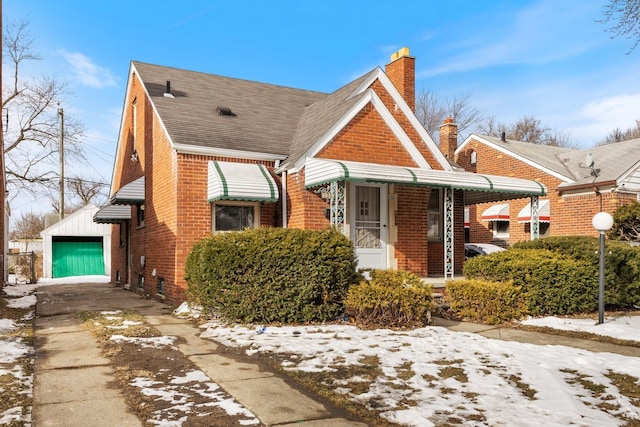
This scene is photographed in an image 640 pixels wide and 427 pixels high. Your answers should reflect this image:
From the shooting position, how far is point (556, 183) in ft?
63.6

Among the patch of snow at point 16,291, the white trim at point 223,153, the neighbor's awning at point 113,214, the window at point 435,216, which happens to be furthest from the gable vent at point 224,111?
the patch of snow at point 16,291

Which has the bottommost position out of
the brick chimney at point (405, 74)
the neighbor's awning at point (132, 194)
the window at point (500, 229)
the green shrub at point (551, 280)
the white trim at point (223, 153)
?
the green shrub at point (551, 280)

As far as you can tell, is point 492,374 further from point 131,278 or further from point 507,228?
point 507,228

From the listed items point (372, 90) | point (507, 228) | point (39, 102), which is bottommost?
point (507, 228)

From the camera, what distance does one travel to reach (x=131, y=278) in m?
16.2

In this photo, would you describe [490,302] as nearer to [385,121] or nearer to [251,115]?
[385,121]

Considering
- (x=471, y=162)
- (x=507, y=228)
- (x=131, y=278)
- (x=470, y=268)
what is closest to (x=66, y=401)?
(x=470, y=268)

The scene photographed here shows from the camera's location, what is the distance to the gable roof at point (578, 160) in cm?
1744

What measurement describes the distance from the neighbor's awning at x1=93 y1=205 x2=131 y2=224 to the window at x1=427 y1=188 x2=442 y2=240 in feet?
Result: 32.2

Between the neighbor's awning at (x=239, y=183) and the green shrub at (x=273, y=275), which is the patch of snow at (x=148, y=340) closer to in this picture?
the green shrub at (x=273, y=275)

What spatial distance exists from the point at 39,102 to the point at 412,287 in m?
30.9

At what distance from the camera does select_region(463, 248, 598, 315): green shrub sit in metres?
9.64

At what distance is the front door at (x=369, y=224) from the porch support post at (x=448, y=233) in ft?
4.86

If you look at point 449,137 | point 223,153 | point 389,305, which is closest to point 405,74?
point 223,153
